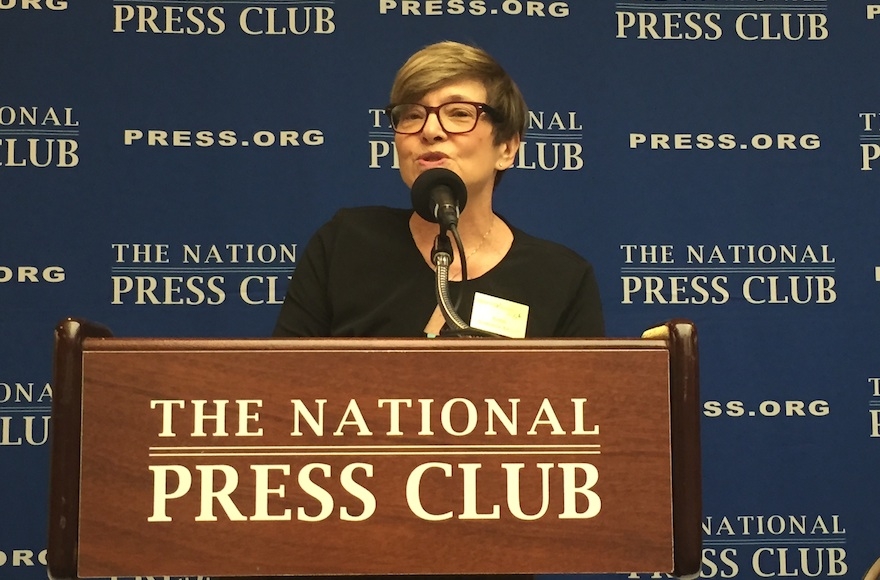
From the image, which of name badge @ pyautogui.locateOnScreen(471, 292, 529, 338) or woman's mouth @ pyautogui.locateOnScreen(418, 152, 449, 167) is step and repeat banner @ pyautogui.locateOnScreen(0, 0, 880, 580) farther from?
name badge @ pyautogui.locateOnScreen(471, 292, 529, 338)

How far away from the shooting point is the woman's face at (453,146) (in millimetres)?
1496

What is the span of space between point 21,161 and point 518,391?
5.88ft

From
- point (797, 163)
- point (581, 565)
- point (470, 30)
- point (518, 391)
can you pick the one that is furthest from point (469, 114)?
point (797, 163)

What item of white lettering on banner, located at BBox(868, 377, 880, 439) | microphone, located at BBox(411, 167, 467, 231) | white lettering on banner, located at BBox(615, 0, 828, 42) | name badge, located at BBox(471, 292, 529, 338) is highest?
white lettering on banner, located at BBox(615, 0, 828, 42)

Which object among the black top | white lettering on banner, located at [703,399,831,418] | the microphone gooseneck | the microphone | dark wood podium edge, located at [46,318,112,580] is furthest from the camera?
white lettering on banner, located at [703,399,831,418]

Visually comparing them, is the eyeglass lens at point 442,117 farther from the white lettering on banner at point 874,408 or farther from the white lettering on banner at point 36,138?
the white lettering on banner at point 874,408

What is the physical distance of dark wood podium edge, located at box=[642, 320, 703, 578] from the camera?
990mm

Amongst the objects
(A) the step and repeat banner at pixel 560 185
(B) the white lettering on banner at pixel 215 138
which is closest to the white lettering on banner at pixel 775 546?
(A) the step and repeat banner at pixel 560 185

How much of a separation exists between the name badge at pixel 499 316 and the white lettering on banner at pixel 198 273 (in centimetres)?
106

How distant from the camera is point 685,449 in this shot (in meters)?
1.00

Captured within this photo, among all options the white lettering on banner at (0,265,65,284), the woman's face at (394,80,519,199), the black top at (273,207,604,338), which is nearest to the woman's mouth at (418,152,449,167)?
the woman's face at (394,80,519,199)

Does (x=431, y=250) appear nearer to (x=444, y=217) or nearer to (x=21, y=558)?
(x=444, y=217)

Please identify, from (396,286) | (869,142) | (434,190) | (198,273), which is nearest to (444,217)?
(434,190)

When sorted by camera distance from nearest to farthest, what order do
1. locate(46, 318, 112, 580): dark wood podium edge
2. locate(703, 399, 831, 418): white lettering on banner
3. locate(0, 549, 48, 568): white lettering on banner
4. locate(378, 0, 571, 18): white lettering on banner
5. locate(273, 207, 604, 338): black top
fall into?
locate(46, 318, 112, 580): dark wood podium edge, locate(273, 207, 604, 338): black top, locate(0, 549, 48, 568): white lettering on banner, locate(703, 399, 831, 418): white lettering on banner, locate(378, 0, 571, 18): white lettering on banner
